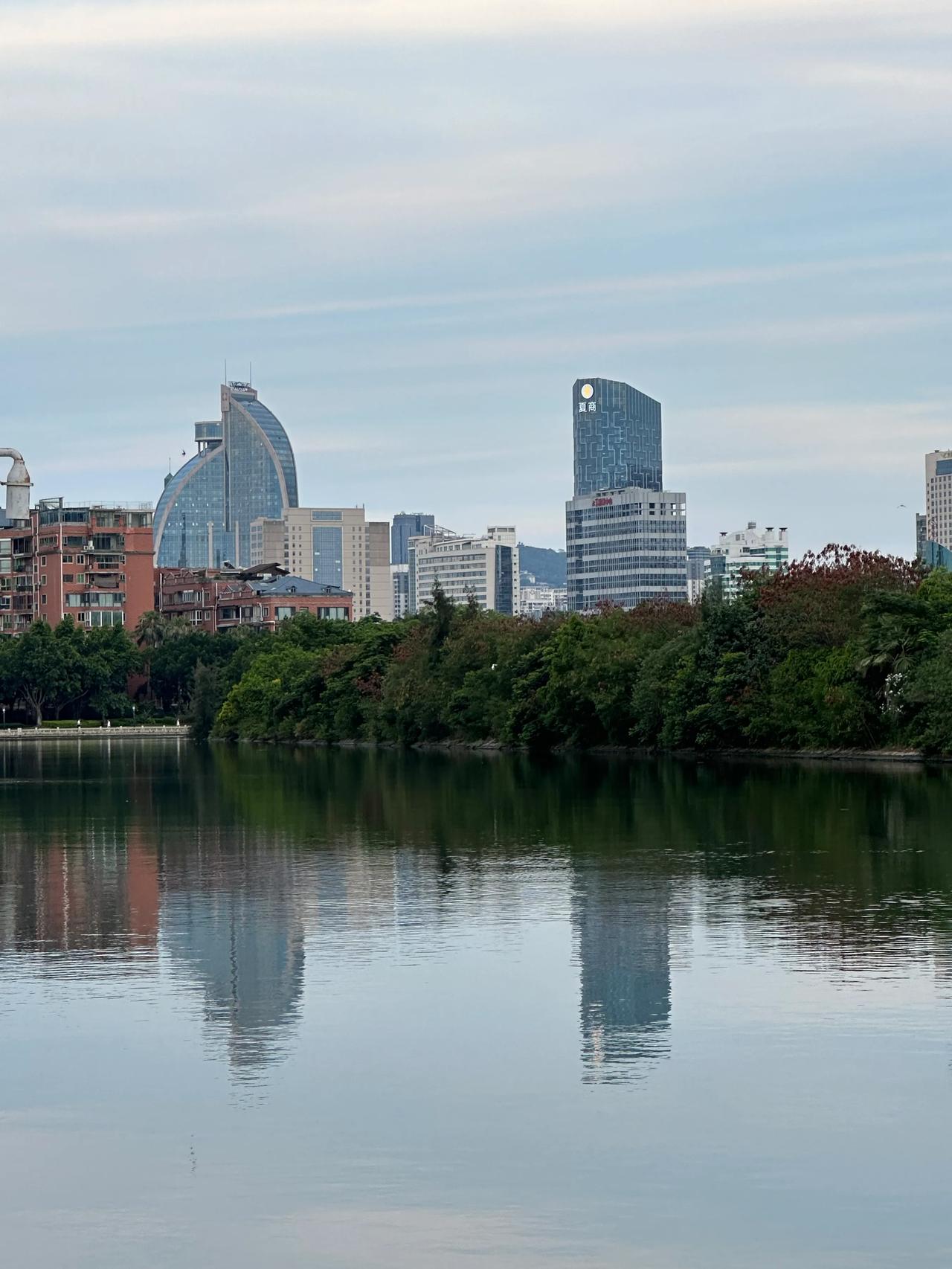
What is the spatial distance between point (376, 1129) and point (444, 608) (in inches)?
3209

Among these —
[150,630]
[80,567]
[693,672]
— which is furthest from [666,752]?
[80,567]

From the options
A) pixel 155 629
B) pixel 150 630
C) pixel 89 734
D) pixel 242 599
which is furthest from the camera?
pixel 242 599

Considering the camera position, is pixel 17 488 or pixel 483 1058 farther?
pixel 17 488

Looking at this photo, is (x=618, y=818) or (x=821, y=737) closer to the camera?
(x=618, y=818)

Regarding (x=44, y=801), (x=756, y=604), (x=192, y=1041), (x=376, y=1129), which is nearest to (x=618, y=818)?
(x=44, y=801)

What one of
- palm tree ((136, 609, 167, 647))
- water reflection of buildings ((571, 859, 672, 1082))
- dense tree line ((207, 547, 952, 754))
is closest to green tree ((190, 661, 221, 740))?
dense tree line ((207, 547, 952, 754))

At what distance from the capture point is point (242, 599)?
183625 mm

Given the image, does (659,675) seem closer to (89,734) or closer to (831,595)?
(831,595)

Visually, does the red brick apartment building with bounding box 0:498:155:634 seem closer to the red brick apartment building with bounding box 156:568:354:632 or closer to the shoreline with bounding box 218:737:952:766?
the red brick apartment building with bounding box 156:568:354:632

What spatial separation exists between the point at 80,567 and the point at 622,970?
16159 cm

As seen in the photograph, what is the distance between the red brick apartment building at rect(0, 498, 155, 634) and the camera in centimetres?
17600

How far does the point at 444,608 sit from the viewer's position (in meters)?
94.9

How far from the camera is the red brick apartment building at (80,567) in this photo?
17600 centimetres

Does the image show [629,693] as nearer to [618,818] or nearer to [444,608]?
[444,608]
